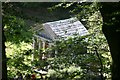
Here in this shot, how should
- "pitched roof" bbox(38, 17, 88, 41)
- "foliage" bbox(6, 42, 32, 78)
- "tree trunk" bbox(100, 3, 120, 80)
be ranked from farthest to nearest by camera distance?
"pitched roof" bbox(38, 17, 88, 41)
"foliage" bbox(6, 42, 32, 78)
"tree trunk" bbox(100, 3, 120, 80)

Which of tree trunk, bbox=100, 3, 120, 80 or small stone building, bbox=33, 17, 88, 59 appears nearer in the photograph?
tree trunk, bbox=100, 3, 120, 80

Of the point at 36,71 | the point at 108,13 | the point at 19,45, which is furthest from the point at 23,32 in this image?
the point at 108,13

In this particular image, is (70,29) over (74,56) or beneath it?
over

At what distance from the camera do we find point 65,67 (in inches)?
121

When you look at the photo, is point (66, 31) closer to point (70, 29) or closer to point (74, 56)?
point (70, 29)

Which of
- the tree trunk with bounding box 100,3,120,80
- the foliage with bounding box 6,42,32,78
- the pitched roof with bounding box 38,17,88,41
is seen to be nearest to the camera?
the tree trunk with bounding box 100,3,120,80

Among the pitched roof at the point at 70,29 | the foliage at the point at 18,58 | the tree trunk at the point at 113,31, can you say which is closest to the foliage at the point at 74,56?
the foliage at the point at 18,58

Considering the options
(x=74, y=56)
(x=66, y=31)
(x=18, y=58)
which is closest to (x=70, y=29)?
(x=66, y=31)

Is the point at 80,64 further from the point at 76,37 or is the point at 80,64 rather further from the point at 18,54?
the point at 18,54

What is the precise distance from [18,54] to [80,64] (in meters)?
0.72

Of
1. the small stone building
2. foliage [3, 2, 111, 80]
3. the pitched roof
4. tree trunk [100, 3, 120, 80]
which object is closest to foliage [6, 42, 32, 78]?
foliage [3, 2, 111, 80]

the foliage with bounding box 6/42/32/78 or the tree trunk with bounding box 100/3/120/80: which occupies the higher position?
the tree trunk with bounding box 100/3/120/80

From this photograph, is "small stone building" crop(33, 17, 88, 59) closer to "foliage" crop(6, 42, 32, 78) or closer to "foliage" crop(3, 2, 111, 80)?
"foliage" crop(3, 2, 111, 80)

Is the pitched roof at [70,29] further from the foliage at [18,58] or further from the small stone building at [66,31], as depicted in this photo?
the foliage at [18,58]
